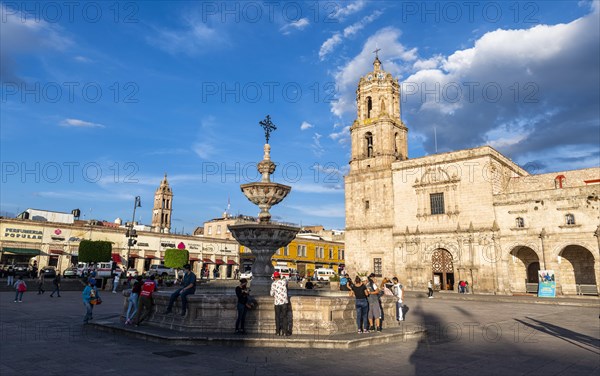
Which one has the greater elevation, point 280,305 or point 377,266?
point 377,266

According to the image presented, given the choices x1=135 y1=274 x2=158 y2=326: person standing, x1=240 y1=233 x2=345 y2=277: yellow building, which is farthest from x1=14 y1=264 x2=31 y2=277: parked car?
x1=135 y1=274 x2=158 y2=326: person standing

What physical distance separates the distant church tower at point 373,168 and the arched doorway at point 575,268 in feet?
44.3

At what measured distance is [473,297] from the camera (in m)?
27.8

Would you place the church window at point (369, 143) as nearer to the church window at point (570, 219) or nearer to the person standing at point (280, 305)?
the church window at point (570, 219)

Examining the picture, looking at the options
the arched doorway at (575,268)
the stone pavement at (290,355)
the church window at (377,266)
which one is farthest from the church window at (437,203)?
the stone pavement at (290,355)

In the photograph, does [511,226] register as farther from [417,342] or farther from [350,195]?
[417,342]

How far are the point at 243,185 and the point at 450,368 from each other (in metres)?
8.76

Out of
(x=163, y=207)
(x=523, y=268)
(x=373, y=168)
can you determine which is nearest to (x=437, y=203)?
→ (x=373, y=168)

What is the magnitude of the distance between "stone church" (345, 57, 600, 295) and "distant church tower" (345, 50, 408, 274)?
102mm

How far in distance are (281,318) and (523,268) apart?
103ft

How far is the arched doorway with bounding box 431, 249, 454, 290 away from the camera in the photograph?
33.9m

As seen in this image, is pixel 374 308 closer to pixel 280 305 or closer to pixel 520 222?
pixel 280 305

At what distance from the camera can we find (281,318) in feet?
28.5

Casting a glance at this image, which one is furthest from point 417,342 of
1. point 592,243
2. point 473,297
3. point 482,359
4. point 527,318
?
point 592,243
